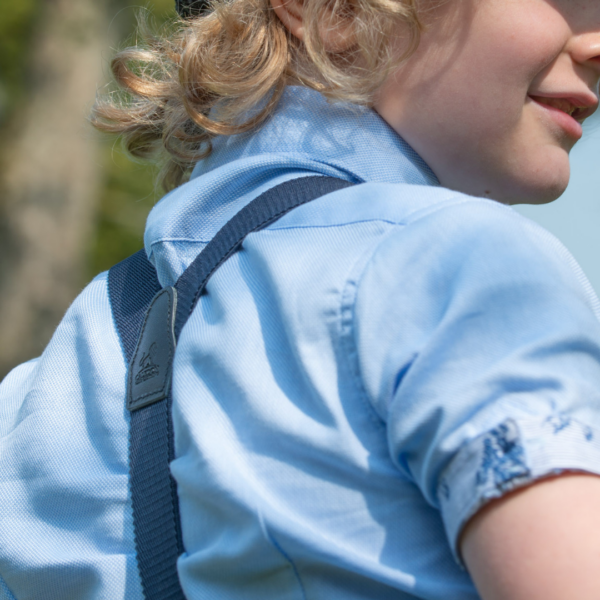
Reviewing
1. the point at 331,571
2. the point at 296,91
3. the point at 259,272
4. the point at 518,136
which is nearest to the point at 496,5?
the point at 518,136

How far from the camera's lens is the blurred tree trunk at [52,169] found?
3.64 metres

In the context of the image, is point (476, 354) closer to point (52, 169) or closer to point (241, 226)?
point (241, 226)

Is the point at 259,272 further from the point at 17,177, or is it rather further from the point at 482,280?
the point at 17,177

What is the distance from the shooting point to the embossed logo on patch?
0.78 metres

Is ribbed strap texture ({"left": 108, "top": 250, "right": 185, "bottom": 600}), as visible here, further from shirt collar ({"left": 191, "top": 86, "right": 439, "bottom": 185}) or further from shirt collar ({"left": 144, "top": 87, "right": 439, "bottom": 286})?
shirt collar ({"left": 191, "top": 86, "right": 439, "bottom": 185})

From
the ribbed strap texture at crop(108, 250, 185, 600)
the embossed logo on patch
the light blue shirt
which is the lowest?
the ribbed strap texture at crop(108, 250, 185, 600)

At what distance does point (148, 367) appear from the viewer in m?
0.79

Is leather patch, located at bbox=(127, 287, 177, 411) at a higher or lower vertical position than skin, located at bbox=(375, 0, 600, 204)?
lower

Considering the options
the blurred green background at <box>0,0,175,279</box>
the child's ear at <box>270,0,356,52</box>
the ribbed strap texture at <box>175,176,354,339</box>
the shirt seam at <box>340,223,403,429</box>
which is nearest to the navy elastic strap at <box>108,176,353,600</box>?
the ribbed strap texture at <box>175,176,354,339</box>

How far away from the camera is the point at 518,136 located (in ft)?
3.23

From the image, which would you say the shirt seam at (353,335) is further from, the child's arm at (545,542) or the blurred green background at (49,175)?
the blurred green background at (49,175)

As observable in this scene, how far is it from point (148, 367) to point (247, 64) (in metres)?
0.51

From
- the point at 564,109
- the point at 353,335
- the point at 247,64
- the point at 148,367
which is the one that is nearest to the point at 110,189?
the point at 247,64

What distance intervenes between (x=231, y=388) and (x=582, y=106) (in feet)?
2.34
